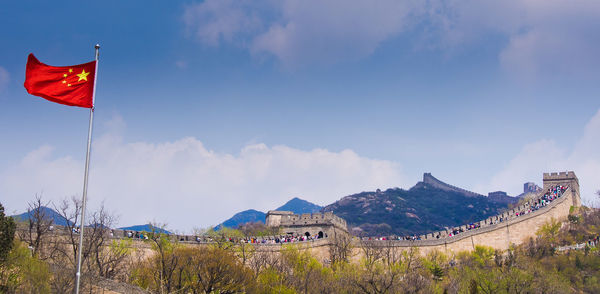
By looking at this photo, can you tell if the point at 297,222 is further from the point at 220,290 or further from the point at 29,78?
the point at 29,78

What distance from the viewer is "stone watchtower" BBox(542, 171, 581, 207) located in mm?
85750

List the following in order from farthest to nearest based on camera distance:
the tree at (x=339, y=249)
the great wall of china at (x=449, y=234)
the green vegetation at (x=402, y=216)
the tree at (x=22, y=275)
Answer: the green vegetation at (x=402, y=216) → the great wall of china at (x=449, y=234) → the tree at (x=339, y=249) → the tree at (x=22, y=275)

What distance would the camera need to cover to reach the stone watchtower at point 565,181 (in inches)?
3376

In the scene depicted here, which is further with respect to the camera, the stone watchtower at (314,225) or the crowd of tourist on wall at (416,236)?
the stone watchtower at (314,225)

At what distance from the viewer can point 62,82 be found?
21594mm

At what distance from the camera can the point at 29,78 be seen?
21.0 meters

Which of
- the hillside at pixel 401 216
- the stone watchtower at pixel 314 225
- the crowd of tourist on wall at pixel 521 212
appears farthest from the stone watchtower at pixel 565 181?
the hillside at pixel 401 216

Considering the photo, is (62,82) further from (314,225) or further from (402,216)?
(402,216)

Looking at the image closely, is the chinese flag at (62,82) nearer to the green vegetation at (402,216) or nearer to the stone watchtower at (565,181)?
the stone watchtower at (565,181)

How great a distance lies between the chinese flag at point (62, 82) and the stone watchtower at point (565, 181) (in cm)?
8197

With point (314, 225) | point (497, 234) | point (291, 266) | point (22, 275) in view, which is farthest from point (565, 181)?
point (22, 275)

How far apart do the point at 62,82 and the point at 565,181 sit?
86.6 meters

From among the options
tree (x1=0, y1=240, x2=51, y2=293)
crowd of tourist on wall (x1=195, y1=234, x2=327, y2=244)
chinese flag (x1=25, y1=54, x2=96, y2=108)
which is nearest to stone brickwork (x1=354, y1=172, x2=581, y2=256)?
crowd of tourist on wall (x1=195, y1=234, x2=327, y2=244)

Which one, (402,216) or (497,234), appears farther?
(402,216)
